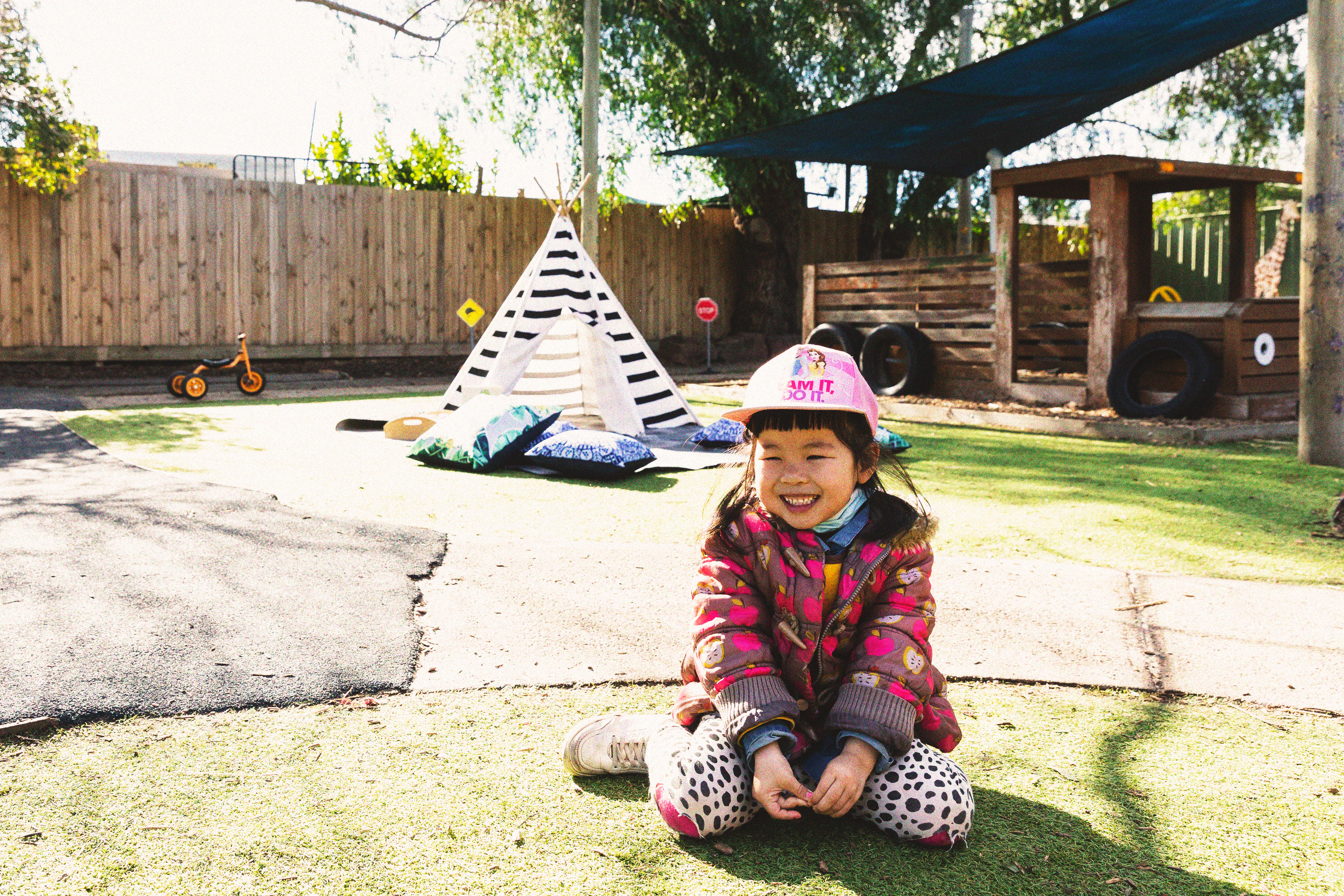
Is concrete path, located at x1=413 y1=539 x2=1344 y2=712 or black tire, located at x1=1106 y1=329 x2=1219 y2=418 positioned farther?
black tire, located at x1=1106 y1=329 x2=1219 y2=418

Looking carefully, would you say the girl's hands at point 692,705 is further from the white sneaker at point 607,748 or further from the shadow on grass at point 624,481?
the shadow on grass at point 624,481

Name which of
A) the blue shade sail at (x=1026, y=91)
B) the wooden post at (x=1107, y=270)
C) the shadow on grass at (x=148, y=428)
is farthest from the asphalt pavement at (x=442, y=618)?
the wooden post at (x=1107, y=270)

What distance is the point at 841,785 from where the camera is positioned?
6.53 ft

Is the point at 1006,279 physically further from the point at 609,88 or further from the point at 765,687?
the point at 765,687

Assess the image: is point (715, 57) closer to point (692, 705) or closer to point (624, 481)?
point (624, 481)

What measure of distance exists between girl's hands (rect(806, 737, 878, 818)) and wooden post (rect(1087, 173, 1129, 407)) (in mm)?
7801

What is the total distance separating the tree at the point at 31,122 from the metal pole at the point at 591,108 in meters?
5.27

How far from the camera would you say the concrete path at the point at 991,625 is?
3041mm

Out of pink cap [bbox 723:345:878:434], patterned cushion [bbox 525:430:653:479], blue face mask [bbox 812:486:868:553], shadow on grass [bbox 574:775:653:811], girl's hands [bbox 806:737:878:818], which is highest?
pink cap [bbox 723:345:878:434]

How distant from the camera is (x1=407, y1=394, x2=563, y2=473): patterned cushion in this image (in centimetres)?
661

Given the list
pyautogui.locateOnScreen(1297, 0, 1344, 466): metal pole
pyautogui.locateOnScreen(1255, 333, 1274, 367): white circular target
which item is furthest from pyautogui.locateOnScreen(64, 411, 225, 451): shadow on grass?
pyautogui.locateOnScreen(1255, 333, 1274, 367): white circular target

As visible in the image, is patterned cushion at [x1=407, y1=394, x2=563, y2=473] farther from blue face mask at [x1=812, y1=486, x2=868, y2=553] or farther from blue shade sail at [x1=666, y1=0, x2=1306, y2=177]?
blue face mask at [x1=812, y1=486, x2=868, y2=553]

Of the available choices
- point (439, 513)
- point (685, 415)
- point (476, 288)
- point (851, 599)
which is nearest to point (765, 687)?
point (851, 599)

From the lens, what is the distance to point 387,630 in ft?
11.1
